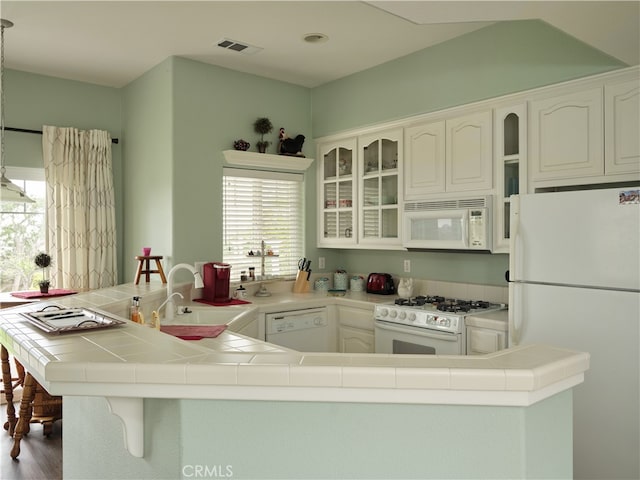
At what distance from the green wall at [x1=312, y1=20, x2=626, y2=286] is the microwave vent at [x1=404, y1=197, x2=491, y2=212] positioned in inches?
18.7

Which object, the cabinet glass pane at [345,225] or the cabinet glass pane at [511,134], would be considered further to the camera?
the cabinet glass pane at [345,225]

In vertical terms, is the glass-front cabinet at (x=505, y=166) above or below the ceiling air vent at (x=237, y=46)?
below

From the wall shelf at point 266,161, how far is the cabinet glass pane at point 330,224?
0.48 m

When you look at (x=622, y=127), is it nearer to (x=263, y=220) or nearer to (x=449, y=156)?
(x=449, y=156)

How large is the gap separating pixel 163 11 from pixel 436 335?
261 centimetres

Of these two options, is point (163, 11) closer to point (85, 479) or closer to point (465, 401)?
point (85, 479)

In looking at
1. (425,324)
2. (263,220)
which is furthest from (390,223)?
(263,220)

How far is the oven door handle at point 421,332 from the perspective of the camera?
3191mm

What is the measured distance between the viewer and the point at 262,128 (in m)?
4.31

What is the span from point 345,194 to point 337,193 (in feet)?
0.28

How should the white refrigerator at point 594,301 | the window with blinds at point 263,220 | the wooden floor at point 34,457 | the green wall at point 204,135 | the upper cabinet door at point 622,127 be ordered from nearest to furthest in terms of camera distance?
the white refrigerator at point 594,301, the upper cabinet door at point 622,127, the wooden floor at point 34,457, the green wall at point 204,135, the window with blinds at point 263,220

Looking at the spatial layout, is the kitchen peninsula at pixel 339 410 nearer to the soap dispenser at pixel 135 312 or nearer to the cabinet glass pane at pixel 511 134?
the soap dispenser at pixel 135 312

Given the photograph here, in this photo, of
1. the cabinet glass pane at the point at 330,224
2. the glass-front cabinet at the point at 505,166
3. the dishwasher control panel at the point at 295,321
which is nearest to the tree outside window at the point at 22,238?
the dishwasher control panel at the point at 295,321

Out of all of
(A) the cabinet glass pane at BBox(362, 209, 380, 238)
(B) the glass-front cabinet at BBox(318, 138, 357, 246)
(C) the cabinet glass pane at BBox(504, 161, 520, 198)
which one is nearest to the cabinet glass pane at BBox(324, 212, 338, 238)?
(B) the glass-front cabinet at BBox(318, 138, 357, 246)
